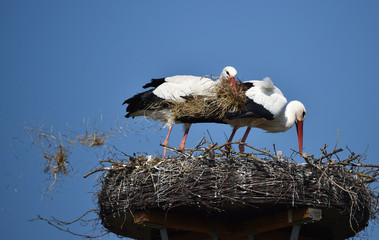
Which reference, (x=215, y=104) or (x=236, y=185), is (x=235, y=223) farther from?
(x=215, y=104)

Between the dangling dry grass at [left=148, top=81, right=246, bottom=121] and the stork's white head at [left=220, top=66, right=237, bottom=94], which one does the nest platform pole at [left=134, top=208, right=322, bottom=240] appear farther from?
the stork's white head at [left=220, top=66, right=237, bottom=94]

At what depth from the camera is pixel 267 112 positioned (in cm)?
800

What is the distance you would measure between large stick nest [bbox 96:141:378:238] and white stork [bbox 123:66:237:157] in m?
1.94

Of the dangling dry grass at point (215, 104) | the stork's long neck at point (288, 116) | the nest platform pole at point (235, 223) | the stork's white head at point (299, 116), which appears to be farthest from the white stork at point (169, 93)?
the nest platform pole at point (235, 223)

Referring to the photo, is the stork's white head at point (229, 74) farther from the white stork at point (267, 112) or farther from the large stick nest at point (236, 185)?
the large stick nest at point (236, 185)

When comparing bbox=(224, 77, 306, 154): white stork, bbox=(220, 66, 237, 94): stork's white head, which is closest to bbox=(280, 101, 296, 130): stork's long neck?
bbox=(224, 77, 306, 154): white stork

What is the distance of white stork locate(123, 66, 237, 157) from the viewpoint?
26.7ft

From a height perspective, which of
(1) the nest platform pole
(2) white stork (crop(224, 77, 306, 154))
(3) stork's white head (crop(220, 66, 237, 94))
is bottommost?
(1) the nest platform pole

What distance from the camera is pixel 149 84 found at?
872cm

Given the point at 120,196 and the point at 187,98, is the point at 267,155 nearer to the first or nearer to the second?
the point at 120,196

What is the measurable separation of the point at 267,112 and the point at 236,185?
2262mm

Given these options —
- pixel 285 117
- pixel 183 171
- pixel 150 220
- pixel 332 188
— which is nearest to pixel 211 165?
pixel 183 171

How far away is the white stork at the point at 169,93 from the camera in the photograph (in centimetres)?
812

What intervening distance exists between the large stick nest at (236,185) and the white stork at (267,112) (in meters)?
1.82
